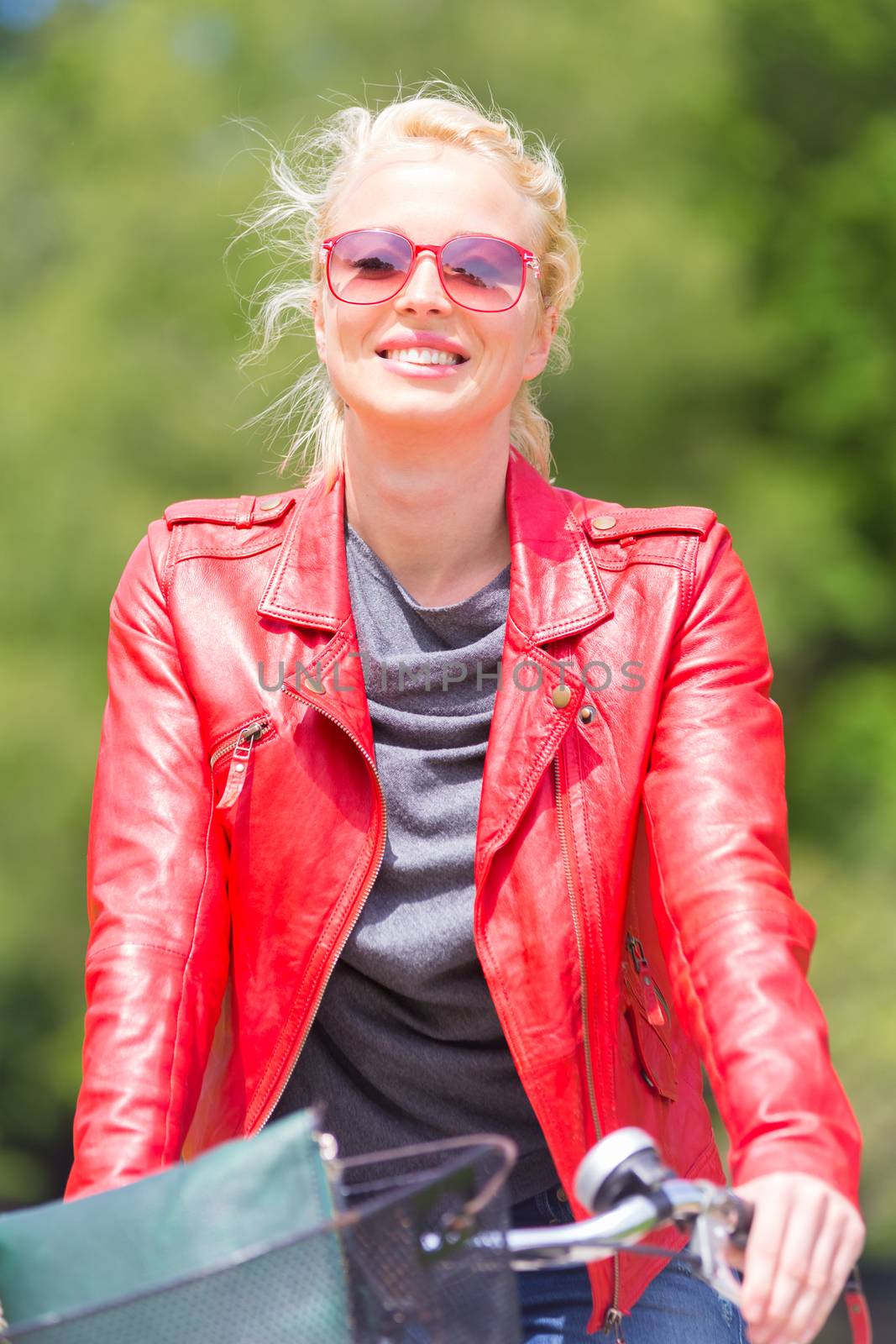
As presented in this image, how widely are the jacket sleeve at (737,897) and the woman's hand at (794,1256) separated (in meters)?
0.04

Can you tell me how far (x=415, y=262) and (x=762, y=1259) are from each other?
1087 millimetres

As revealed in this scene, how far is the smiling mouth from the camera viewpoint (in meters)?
1.78

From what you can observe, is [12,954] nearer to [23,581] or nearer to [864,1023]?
[23,581]

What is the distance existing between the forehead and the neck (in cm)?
23

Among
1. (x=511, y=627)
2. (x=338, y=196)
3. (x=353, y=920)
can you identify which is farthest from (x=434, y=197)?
(x=353, y=920)

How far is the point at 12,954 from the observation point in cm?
614

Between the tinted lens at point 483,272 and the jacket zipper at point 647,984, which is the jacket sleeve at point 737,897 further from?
the tinted lens at point 483,272

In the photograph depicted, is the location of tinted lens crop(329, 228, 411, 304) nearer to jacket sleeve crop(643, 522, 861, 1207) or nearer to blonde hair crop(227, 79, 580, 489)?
blonde hair crop(227, 79, 580, 489)

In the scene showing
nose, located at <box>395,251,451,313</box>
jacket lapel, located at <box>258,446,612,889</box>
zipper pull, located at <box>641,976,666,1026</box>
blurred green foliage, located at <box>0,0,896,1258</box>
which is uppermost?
blurred green foliage, located at <box>0,0,896,1258</box>

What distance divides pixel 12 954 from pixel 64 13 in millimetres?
4221

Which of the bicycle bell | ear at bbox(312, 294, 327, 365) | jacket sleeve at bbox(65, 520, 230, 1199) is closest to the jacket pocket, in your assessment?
jacket sleeve at bbox(65, 520, 230, 1199)

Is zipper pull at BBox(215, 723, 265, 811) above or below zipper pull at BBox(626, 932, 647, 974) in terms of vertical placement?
above

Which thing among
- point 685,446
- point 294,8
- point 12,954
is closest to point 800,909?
point 12,954

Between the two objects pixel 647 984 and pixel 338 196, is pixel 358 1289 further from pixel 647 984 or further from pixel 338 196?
pixel 338 196
